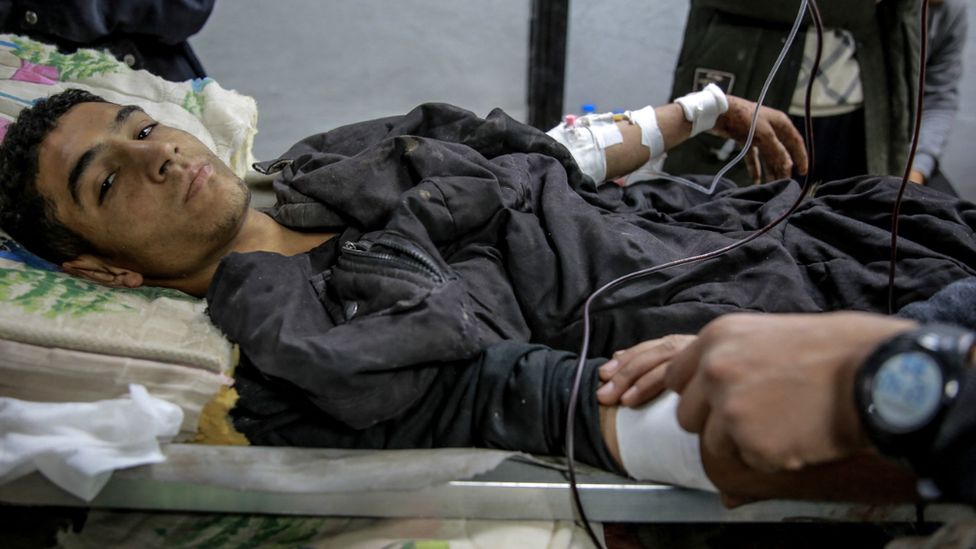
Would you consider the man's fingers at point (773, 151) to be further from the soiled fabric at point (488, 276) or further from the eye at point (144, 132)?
the eye at point (144, 132)

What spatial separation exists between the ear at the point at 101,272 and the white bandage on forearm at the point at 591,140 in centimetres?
77

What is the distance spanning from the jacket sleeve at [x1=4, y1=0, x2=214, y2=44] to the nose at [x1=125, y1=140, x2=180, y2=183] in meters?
0.49

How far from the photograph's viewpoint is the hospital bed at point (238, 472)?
2.39 feet

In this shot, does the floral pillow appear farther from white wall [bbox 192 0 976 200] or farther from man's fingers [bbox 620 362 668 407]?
man's fingers [bbox 620 362 668 407]

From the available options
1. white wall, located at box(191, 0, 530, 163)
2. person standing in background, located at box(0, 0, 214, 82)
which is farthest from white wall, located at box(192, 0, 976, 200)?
person standing in background, located at box(0, 0, 214, 82)

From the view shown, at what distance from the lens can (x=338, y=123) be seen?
241 centimetres

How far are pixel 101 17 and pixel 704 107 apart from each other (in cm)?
122

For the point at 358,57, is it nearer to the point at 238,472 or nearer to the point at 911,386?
the point at 238,472

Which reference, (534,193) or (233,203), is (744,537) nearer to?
(534,193)

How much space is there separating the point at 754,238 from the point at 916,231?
0.23m

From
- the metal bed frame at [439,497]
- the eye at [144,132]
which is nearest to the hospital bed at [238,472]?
the metal bed frame at [439,497]

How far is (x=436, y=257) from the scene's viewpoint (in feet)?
2.98

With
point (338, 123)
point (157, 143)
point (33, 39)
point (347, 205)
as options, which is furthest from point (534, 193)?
point (338, 123)

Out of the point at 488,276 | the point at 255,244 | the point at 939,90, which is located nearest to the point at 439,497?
the point at 488,276
